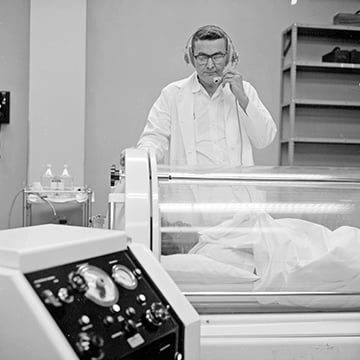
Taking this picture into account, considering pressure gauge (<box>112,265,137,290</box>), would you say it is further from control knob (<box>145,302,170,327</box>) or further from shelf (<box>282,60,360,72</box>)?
shelf (<box>282,60,360,72</box>)

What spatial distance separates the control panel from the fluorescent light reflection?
0.55 meters

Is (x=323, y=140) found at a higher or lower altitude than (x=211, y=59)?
lower

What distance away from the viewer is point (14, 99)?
4.07 metres

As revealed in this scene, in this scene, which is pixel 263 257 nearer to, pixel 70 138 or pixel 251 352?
pixel 251 352

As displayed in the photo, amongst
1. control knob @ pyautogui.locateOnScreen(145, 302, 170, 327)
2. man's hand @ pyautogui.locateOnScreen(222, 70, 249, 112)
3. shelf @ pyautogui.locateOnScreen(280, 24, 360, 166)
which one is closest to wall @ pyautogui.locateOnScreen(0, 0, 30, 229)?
shelf @ pyautogui.locateOnScreen(280, 24, 360, 166)

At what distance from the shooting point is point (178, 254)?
4.59 feet

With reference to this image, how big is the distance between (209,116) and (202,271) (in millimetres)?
1043

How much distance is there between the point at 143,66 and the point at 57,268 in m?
3.55

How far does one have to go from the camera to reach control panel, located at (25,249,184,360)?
703 millimetres

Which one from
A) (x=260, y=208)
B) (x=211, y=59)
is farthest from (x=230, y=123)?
(x=260, y=208)

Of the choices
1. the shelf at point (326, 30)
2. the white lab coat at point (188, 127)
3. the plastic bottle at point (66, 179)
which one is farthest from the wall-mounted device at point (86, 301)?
the shelf at point (326, 30)

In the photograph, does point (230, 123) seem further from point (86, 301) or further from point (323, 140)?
point (323, 140)

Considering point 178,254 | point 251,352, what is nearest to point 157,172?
point 178,254

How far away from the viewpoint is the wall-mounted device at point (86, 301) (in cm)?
68
